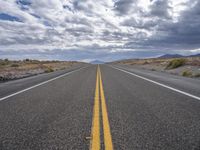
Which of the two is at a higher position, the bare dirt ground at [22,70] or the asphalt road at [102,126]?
the asphalt road at [102,126]

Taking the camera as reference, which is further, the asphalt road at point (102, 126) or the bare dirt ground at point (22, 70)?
the bare dirt ground at point (22, 70)

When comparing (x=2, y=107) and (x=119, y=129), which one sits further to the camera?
(x=2, y=107)

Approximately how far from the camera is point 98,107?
595cm

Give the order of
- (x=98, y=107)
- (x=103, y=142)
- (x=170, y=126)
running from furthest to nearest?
(x=98, y=107) → (x=170, y=126) → (x=103, y=142)

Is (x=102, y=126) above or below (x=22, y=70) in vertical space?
above

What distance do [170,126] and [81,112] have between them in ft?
7.65

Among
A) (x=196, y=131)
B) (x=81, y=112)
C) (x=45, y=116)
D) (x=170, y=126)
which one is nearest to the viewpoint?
(x=196, y=131)

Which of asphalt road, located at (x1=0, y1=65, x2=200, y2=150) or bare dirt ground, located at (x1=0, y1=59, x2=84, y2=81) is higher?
asphalt road, located at (x1=0, y1=65, x2=200, y2=150)

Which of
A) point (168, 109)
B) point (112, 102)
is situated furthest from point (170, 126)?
point (112, 102)

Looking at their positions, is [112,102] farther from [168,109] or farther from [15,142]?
[15,142]

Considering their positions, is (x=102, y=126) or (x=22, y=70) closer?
(x=102, y=126)

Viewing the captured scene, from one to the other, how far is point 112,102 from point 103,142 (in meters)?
3.33

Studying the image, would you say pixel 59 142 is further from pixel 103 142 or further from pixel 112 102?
pixel 112 102

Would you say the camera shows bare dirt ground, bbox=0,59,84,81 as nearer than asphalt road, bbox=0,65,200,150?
No
